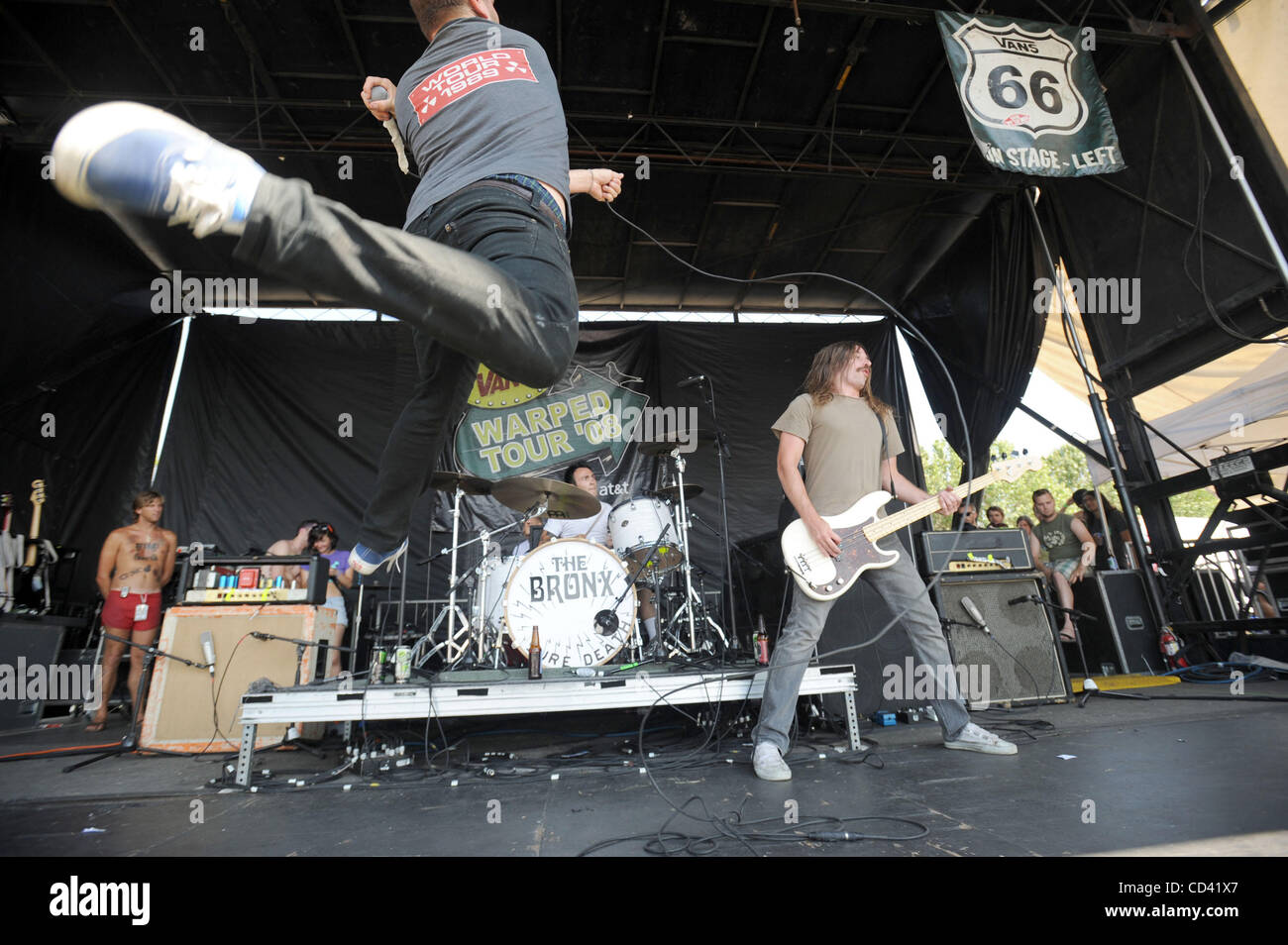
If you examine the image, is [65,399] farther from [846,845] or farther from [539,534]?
[846,845]

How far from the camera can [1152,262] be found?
259 inches

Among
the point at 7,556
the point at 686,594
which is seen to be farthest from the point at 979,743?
the point at 7,556

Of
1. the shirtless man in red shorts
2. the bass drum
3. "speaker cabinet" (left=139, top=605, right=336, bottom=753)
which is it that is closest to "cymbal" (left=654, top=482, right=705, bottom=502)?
the bass drum

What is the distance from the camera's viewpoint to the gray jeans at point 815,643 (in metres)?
3.06

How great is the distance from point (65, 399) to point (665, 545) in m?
7.02

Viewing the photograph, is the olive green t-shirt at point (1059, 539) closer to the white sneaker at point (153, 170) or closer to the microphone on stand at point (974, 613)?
the microphone on stand at point (974, 613)

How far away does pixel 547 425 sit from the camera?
845 centimetres

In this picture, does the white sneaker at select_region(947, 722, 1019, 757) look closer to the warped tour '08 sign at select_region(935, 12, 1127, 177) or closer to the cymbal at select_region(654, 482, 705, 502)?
the cymbal at select_region(654, 482, 705, 502)

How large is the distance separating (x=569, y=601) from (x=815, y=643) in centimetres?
209

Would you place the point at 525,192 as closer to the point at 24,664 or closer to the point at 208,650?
the point at 208,650

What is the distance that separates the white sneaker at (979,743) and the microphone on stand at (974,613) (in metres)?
1.44

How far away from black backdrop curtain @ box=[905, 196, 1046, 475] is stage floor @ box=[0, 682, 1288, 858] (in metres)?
4.41
